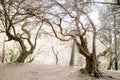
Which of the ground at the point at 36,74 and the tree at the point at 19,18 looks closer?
the tree at the point at 19,18

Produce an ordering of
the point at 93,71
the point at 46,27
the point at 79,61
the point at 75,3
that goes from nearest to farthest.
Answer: the point at 75,3 → the point at 93,71 → the point at 46,27 → the point at 79,61

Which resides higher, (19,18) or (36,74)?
(19,18)

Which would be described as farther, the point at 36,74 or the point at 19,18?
the point at 19,18

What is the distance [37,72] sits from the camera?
32.3 feet

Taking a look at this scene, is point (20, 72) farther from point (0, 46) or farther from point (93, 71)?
point (0, 46)

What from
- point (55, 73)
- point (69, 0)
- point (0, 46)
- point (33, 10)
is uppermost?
point (69, 0)

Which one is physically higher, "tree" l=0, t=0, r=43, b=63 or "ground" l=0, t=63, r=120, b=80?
"tree" l=0, t=0, r=43, b=63

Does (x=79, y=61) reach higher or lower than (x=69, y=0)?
lower

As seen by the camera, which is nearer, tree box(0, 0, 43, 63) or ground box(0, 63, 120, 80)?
tree box(0, 0, 43, 63)

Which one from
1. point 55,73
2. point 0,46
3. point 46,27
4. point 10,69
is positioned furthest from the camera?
point 0,46

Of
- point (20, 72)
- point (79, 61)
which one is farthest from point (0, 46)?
point (20, 72)

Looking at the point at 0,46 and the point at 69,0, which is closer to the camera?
the point at 69,0

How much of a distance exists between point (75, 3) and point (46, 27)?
666 centimetres

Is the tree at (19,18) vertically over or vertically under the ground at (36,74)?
over
